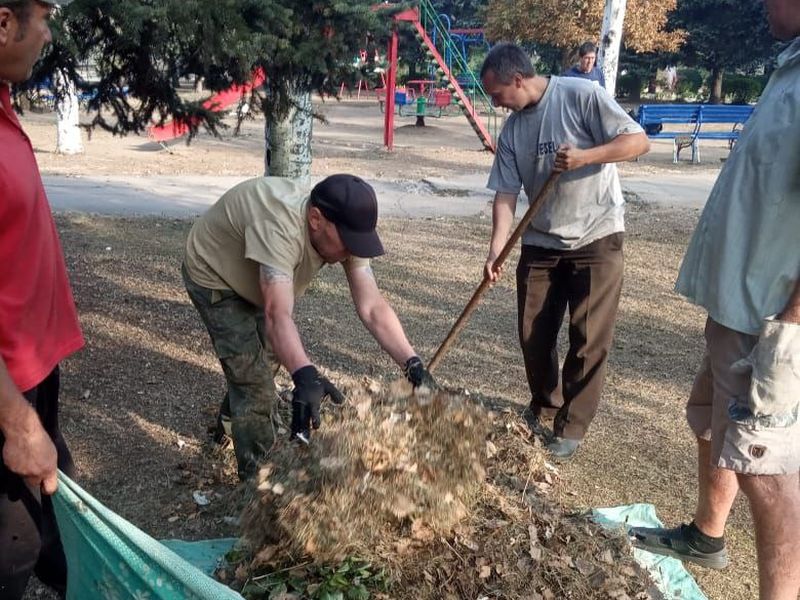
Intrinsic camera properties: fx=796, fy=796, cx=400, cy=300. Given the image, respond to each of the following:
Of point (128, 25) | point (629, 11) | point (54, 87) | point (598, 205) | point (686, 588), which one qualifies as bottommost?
point (686, 588)

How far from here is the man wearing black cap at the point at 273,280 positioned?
8.86 feet

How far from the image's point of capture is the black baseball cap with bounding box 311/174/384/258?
106 inches

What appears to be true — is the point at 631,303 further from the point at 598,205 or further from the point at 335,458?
the point at 335,458

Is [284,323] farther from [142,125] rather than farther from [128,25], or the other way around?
[142,125]

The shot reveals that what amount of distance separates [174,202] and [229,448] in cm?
691

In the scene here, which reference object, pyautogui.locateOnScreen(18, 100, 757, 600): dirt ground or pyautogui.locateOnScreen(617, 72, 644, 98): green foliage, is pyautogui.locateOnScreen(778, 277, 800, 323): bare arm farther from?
pyautogui.locateOnScreen(617, 72, 644, 98): green foliage

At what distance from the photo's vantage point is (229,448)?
3.92m

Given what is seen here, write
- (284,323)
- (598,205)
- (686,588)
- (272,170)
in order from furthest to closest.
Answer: (272,170) → (598,205) → (686,588) → (284,323)

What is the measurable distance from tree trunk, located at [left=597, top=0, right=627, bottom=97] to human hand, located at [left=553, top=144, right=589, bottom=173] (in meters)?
8.16

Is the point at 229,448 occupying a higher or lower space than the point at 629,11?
lower

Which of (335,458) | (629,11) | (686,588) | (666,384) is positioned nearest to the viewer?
(335,458)

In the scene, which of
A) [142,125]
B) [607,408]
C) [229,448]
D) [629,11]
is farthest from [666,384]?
[629,11]

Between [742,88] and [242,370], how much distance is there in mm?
38083

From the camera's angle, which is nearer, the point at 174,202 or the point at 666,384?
the point at 666,384
